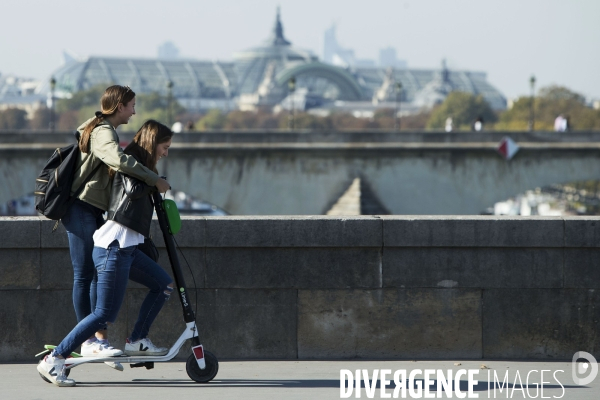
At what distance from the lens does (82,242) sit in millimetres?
6641

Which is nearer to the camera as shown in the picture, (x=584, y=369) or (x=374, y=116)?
(x=584, y=369)

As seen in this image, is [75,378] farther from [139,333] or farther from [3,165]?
[3,165]

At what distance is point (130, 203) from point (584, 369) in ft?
10.4

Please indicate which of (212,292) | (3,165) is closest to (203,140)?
(3,165)

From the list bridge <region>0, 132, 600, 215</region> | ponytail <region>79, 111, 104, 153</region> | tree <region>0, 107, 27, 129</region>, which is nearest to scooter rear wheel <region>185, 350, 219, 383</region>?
ponytail <region>79, 111, 104, 153</region>

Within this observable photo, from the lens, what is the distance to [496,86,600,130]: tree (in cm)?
9744

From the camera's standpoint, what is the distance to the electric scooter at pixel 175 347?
21.6 feet

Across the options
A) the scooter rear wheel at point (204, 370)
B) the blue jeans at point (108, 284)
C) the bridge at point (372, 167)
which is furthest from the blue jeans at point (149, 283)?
the bridge at point (372, 167)

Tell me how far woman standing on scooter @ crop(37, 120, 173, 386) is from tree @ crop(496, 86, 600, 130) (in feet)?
294

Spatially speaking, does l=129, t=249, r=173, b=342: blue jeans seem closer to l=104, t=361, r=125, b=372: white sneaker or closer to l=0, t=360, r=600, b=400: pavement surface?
l=104, t=361, r=125, b=372: white sneaker

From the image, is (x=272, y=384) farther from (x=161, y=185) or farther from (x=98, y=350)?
(x=161, y=185)

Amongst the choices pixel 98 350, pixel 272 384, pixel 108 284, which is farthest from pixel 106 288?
pixel 272 384

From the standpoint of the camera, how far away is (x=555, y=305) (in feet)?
25.8

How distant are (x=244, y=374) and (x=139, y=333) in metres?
0.81
